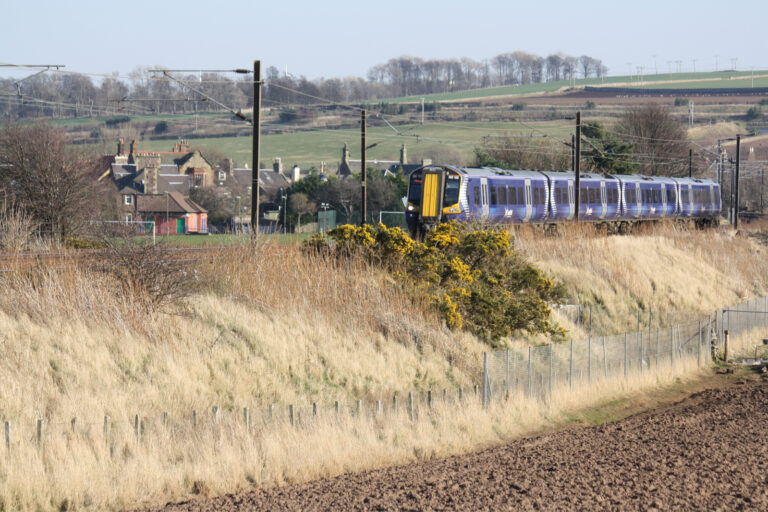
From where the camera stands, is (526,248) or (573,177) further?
(573,177)

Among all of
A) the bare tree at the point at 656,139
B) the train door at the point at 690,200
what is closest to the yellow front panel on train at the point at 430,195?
the train door at the point at 690,200

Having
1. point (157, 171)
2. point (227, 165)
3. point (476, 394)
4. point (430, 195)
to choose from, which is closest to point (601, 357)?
point (476, 394)

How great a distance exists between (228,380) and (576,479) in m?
6.98

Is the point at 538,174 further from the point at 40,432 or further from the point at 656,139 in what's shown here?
the point at 656,139

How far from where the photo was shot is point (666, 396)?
2353 centimetres

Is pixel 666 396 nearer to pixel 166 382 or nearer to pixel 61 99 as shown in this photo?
pixel 166 382

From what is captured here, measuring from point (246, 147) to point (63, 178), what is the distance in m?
117

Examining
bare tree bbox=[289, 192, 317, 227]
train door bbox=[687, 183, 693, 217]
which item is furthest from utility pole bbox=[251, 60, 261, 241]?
bare tree bbox=[289, 192, 317, 227]

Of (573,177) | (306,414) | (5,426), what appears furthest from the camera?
(573,177)

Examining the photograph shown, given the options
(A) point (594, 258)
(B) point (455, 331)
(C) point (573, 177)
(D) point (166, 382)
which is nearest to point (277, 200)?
(C) point (573, 177)

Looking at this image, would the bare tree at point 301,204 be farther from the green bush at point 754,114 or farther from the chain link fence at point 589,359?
the green bush at point 754,114

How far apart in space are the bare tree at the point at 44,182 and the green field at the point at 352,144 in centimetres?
9061

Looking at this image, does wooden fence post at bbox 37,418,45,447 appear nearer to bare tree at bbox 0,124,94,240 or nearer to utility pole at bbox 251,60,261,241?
utility pole at bbox 251,60,261,241

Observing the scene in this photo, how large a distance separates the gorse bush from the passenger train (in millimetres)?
3899
